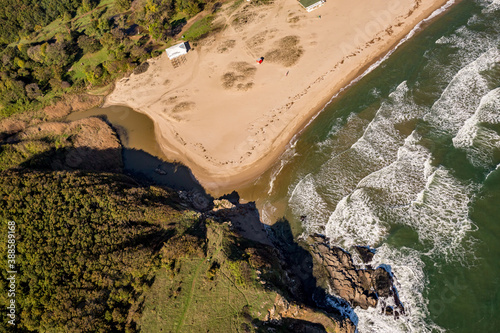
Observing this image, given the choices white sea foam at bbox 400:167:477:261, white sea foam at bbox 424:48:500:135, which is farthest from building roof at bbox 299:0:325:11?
white sea foam at bbox 400:167:477:261

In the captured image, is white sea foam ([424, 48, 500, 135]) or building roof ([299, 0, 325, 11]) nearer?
white sea foam ([424, 48, 500, 135])

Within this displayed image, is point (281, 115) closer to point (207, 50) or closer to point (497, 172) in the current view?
point (207, 50)

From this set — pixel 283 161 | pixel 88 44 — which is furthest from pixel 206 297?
pixel 88 44

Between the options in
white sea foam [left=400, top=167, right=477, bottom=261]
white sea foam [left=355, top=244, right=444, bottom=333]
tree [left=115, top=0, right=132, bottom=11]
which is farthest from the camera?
tree [left=115, top=0, right=132, bottom=11]

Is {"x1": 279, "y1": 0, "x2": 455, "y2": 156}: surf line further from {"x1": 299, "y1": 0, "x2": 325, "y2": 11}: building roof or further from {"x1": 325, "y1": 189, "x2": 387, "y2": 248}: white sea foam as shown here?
{"x1": 299, "y1": 0, "x2": 325, "y2": 11}: building roof

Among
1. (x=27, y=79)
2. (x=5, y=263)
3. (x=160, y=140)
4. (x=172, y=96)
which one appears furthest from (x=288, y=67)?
(x=27, y=79)

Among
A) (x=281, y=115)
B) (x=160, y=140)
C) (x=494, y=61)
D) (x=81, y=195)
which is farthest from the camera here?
(x=160, y=140)
